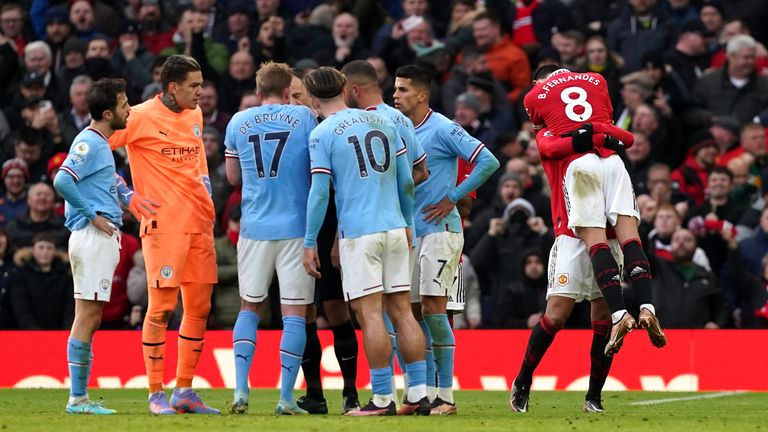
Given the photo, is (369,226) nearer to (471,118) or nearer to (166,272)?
(166,272)

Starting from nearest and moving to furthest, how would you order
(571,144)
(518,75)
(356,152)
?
(356,152), (571,144), (518,75)

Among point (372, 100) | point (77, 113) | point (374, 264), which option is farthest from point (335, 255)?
point (77, 113)

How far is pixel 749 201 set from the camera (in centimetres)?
1850

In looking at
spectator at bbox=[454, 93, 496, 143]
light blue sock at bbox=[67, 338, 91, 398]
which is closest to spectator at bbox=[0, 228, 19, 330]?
spectator at bbox=[454, 93, 496, 143]

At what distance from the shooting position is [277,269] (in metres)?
11.0

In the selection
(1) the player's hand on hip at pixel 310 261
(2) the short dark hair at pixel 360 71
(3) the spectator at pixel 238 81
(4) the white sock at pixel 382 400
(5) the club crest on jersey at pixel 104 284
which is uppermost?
(3) the spectator at pixel 238 81

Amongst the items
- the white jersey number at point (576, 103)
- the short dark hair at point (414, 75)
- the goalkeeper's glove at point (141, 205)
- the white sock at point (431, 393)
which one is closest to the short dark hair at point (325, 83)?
the short dark hair at point (414, 75)

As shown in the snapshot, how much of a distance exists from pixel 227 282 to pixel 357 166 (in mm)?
7589

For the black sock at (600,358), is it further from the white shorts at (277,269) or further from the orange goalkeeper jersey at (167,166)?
the orange goalkeeper jersey at (167,166)

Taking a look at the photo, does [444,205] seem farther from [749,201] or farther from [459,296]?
[749,201]

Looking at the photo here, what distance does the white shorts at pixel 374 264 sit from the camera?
412 inches

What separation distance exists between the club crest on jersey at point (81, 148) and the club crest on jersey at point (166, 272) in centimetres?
107

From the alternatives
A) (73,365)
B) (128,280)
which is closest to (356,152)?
(73,365)

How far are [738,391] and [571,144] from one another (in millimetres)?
5695
